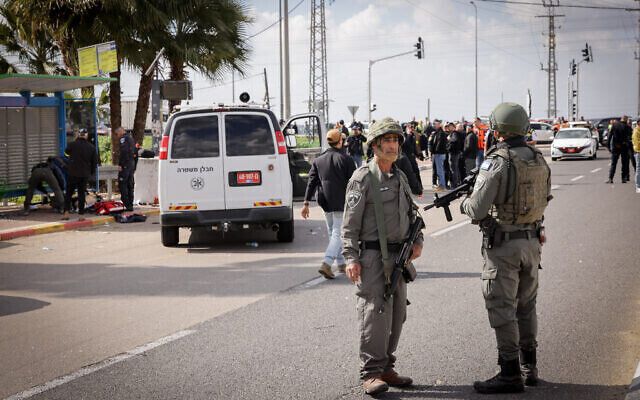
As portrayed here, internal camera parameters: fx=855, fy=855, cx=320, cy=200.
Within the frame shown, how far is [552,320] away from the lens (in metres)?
7.59

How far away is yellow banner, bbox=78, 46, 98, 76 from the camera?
19.5m

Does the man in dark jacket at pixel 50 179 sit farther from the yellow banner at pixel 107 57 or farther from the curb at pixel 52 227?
the yellow banner at pixel 107 57

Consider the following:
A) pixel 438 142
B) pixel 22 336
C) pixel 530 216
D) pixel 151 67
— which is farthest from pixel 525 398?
pixel 151 67

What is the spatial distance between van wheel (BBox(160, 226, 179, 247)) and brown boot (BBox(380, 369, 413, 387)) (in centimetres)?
799

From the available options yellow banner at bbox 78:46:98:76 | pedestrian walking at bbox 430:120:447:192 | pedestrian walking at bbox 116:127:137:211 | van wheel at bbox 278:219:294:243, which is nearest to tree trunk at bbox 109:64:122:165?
yellow banner at bbox 78:46:98:76

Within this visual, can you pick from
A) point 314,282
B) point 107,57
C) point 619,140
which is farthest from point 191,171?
point 619,140

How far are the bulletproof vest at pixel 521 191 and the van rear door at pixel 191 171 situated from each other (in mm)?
7574

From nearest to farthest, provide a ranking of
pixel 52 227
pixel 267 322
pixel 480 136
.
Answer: pixel 267 322 → pixel 52 227 → pixel 480 136

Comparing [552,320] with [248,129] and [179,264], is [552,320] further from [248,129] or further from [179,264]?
[248,129]

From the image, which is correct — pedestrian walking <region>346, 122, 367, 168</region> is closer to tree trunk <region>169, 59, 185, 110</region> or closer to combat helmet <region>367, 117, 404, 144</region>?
tree trunk <region>169, 59, 185, 110</region>

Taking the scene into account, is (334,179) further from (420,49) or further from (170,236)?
(420,49)

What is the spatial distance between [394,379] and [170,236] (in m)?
8.17

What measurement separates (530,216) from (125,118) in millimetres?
57457

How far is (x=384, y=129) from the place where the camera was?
5539mm
